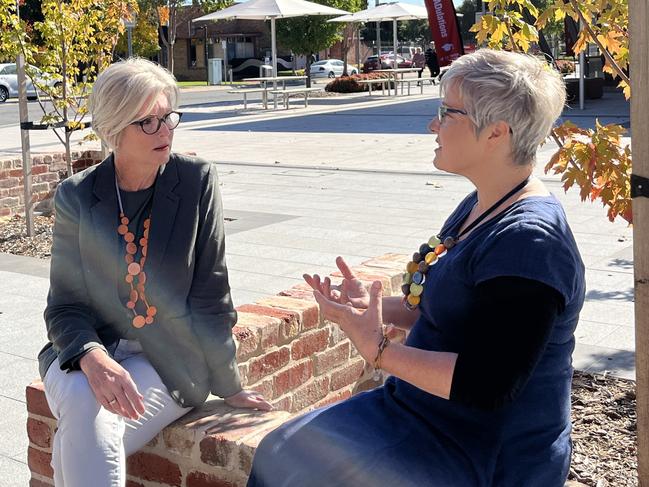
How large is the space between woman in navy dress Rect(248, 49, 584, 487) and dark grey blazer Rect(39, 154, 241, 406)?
66 cm

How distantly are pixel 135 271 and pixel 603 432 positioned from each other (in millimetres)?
2018

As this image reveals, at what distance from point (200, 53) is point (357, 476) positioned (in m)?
61.7

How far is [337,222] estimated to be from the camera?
8938 mm

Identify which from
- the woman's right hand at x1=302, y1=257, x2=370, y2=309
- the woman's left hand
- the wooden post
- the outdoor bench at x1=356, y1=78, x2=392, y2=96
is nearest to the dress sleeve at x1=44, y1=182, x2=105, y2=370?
the woman's left hand

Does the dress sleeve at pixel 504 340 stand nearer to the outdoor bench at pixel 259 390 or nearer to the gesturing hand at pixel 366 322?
the gesturing hand at pixel 366 322

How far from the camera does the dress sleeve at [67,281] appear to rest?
280cm

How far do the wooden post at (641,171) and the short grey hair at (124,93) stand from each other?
1374 mm

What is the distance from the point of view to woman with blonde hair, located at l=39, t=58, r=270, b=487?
2830mm

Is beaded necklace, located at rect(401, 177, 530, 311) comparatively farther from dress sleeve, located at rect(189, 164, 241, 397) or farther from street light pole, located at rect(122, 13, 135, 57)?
street light pole, located at rect(122, 13, 135, 57)

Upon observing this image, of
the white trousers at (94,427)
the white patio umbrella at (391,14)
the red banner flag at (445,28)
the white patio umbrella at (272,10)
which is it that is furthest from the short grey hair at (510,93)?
the white patio umbrella at (391,14)

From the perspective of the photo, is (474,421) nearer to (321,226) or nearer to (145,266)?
(145,266)

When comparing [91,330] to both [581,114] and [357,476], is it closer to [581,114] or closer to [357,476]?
[357,476]

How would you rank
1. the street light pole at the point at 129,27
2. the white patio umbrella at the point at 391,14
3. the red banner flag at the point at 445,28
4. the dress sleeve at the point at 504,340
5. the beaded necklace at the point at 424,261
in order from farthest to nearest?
the white patio umbrella at the point at 391,14
the red banner flag at the point at 445,28
the street light pole at the point at 129,27
the beaded necklace at the point at 424,261
the dress sleeve at the point at 504,340

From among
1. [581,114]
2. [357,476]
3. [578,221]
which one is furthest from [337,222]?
[581,114]
